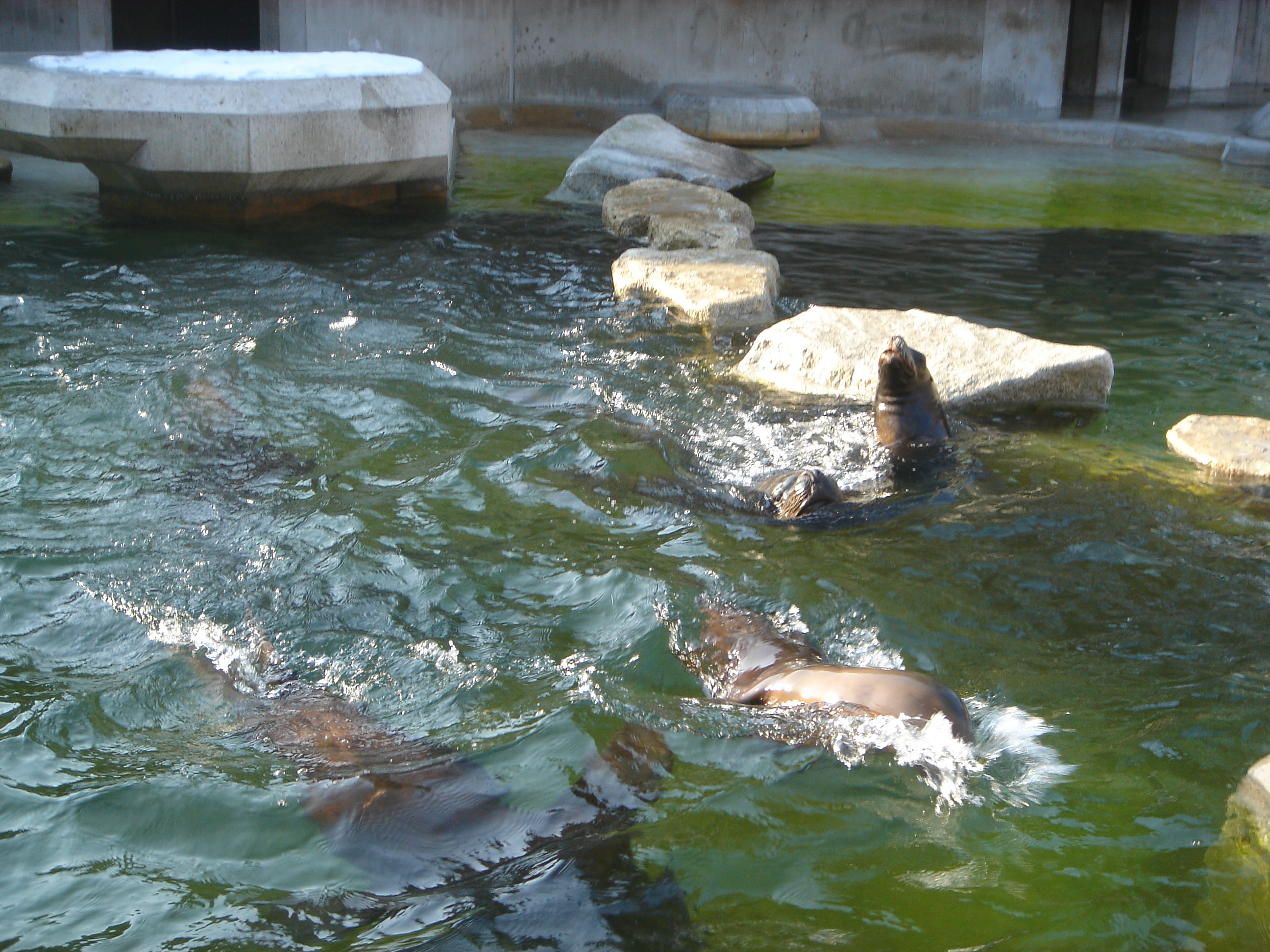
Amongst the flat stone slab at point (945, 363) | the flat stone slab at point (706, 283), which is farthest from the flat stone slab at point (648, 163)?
the flat stone slab at point (945, 363)

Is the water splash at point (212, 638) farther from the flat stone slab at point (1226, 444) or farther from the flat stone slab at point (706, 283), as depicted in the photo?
the flat stone slab at point (706, 283)

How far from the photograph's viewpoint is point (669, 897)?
2.52 metres

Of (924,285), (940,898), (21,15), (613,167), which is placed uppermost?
(21,15)

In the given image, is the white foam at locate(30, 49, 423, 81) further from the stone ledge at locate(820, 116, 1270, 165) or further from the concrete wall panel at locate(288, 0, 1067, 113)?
the stone ledge at locate(820, 116, 1270, 165)

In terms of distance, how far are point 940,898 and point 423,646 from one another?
1.67 metres

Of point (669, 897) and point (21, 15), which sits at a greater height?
point (21, 15)

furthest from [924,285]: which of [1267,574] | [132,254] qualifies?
[132,254]

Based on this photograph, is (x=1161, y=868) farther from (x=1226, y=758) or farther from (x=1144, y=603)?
(x=1144, y=603)

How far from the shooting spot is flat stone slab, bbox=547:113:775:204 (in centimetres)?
1032

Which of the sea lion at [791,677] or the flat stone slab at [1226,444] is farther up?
the flat stone slab at [1226,444]

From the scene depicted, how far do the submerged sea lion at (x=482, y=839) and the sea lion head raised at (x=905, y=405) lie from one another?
2.46 m

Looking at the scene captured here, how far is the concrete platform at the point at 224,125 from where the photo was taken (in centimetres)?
812

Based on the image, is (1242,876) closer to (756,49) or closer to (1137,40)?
(756,49)

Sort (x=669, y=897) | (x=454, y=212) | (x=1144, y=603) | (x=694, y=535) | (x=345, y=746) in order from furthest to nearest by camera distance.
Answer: (x=454, y=212) → (x=694, y=535) → (x=1144, y=603) → (x=345, y=746) → (x=669, y=897)
